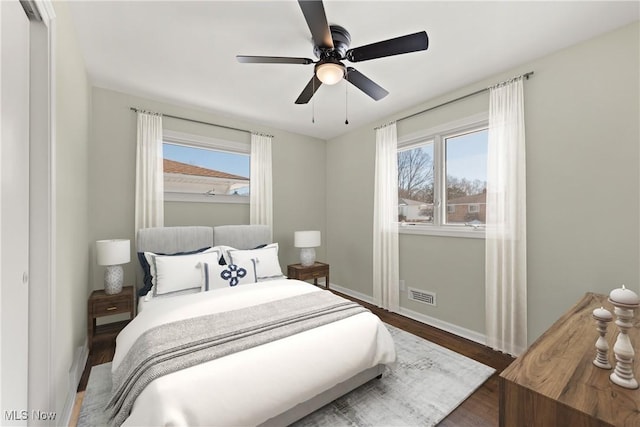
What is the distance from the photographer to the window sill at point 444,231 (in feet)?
8.94

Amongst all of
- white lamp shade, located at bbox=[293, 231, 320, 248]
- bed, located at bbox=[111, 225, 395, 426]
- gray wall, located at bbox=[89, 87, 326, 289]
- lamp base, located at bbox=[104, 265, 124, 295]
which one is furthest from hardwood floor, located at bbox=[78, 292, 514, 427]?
white lamp shade, located at bbox=[293, 231, 320, 248]

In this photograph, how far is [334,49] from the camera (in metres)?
1.92

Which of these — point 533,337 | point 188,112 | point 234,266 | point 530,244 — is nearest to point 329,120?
point 188,112

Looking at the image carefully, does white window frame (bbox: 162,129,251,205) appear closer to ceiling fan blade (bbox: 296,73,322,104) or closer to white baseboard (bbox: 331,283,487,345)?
ceiling fan blade (bbox: 296,73,322,104)

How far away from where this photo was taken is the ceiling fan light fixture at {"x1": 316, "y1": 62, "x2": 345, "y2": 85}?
1794 millimetres

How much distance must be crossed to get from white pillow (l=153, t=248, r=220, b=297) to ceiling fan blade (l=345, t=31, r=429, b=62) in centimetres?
235

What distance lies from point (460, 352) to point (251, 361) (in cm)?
209

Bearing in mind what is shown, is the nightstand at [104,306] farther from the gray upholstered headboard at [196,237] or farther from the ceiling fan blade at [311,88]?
the ceiling fan blade at [311,88]

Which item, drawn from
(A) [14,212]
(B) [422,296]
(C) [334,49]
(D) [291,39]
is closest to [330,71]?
(C) [334,49]

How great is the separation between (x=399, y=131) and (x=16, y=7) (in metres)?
3.37

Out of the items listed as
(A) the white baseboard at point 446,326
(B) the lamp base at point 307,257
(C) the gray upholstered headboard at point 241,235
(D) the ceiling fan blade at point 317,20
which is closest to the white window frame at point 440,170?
(A) the white baseboard at point 446,326

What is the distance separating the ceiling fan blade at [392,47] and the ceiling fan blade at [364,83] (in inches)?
6.8

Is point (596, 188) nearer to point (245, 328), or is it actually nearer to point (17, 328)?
point (245, 328)

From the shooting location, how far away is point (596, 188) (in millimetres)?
2041
